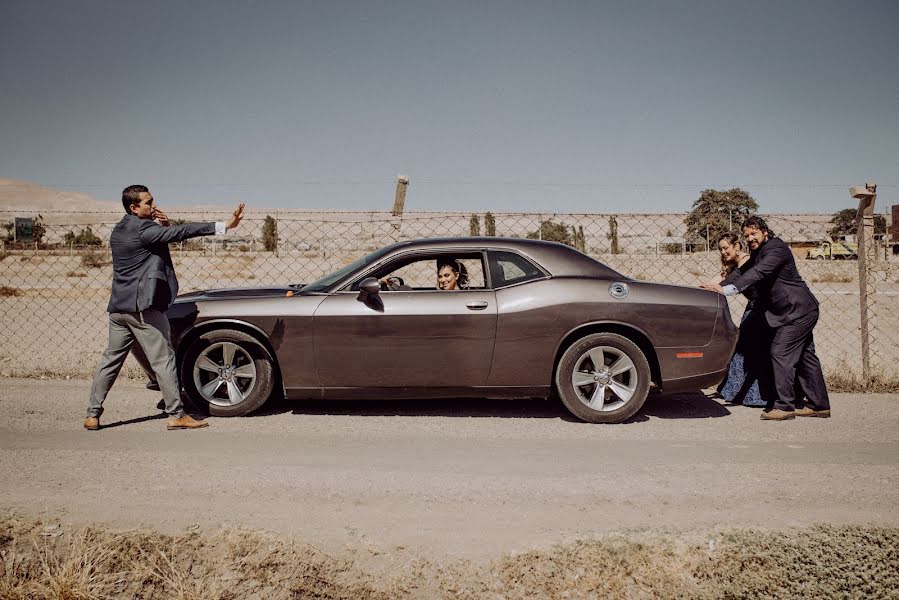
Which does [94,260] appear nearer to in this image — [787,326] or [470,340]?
[470,340]

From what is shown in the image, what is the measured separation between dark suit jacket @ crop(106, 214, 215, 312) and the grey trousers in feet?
0.38

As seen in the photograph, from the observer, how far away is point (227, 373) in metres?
6.07

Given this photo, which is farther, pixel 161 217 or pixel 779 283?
pixel 779 283

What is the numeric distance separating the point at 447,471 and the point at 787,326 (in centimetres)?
373

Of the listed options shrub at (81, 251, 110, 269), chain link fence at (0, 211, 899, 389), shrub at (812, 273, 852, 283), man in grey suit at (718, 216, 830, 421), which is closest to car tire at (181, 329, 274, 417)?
chain link fence at (0, 211, 899, 389)

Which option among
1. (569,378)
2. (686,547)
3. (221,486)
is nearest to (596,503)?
(686,547)

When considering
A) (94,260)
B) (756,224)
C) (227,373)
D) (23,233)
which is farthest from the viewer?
(23,233)

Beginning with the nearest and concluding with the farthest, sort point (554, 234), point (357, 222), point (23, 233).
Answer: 1. point (357, 222)
2. point (554, 234)
3. point (23, 233)

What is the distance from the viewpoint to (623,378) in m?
5.97

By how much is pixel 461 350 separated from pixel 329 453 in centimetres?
147

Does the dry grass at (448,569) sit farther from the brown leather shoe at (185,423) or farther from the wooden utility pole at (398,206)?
the wooden utility pole at (398,206)

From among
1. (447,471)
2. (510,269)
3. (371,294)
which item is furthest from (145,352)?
(510,269)

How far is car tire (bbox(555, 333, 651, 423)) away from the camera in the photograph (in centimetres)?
588

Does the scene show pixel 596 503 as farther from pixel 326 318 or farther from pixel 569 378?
pixel 326 318
